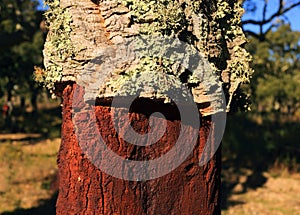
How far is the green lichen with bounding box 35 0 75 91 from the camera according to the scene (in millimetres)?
1949

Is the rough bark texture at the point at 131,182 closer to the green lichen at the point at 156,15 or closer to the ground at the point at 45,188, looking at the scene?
the green lichen at the point at 156,15

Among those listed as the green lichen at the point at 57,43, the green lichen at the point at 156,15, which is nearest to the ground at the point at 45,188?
the green lichen at the point at 57,43

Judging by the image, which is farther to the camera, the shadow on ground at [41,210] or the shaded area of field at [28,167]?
the shaded area of field at [28,167]

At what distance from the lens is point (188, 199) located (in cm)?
215

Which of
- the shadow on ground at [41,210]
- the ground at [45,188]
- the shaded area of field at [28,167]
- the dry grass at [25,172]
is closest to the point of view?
the shadow on ground at [41,210]

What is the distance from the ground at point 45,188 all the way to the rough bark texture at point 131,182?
5.19m

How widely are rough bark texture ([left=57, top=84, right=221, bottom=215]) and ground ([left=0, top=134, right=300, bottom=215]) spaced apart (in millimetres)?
5186

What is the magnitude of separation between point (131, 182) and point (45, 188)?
23.2ft

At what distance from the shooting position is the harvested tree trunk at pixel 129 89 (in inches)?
74.9

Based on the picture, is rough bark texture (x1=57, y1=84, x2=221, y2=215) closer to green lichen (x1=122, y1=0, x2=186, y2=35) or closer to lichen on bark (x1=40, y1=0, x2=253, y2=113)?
lichen on bark (x1=40, y1=0, x2=253, y2=113)

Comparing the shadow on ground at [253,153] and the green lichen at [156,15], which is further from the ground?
the green lichen at [156,15]

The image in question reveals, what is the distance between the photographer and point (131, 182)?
6.62ft

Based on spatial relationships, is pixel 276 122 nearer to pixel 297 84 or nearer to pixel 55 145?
pixel 297 84

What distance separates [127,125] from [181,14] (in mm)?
537
